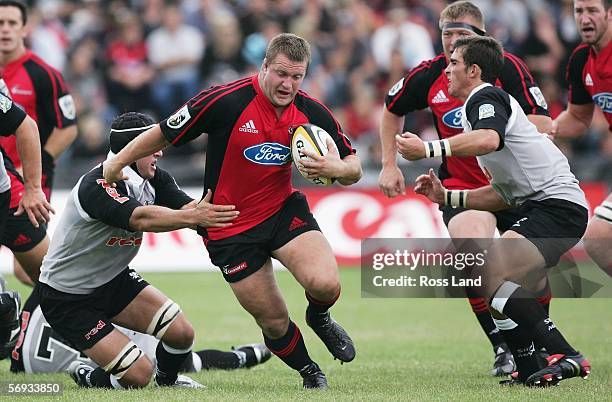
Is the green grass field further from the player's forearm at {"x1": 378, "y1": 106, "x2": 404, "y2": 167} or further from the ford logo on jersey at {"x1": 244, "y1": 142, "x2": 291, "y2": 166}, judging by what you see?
the player's forearm at {"x1": 378, "y1": 106, "x2": 404, "y2": 167}

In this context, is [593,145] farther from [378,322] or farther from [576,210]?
[576,210]

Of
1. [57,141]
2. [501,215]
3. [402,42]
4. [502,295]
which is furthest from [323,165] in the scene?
[402,42]

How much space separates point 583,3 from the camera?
8797 mm

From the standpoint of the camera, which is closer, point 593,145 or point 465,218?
point 465,218

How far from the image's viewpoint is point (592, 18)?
28.8 ft

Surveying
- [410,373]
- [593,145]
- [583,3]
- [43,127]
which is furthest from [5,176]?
[593,145]

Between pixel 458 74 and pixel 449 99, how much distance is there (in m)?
1.27


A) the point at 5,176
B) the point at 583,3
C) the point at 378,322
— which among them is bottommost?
the point at 378,322

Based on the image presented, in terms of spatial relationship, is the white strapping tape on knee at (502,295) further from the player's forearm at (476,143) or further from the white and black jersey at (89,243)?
the white and black jersey at (89,243)

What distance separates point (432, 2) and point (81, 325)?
13443mm

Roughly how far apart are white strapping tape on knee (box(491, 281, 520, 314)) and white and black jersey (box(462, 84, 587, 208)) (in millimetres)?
663

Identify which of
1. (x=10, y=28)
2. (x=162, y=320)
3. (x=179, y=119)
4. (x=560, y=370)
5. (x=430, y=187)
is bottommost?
(x=560, y=370)

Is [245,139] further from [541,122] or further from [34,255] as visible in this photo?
[34,255]

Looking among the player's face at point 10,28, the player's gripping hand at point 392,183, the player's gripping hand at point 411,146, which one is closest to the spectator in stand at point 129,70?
the player's face at point 10,28
